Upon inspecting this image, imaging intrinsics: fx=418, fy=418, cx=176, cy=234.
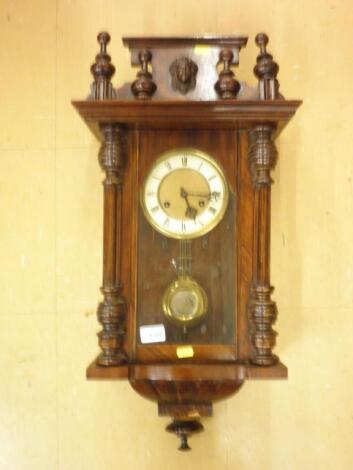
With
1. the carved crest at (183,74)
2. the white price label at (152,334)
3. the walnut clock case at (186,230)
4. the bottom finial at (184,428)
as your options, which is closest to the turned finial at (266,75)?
the walnut clock case at (186,230)

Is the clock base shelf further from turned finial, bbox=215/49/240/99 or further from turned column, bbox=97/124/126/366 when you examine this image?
turned finial, bbox=215/49/240/99

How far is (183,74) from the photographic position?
29.4 inches

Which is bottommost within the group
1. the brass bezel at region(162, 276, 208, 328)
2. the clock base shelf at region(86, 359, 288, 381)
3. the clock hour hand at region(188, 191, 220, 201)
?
the clock base shelf at region(86, 359, 288, 381)

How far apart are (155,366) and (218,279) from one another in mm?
193

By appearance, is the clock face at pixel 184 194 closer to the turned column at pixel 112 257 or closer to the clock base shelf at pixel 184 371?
the turned column at pixel 112 257

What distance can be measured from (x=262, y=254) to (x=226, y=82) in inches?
12.1

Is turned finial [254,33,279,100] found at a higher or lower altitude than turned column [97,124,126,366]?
higher

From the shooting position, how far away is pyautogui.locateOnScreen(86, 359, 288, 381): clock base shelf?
0.73 m

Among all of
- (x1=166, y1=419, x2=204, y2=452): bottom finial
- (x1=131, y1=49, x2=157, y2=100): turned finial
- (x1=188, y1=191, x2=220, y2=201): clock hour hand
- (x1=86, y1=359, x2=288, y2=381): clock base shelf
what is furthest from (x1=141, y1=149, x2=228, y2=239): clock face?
(x1=166, y1=419, x2=204, y2=452): bottom finial

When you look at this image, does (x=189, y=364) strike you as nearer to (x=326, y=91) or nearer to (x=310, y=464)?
(x=310, y=464)

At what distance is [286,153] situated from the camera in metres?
0.92

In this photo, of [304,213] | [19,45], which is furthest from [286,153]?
[19,45]

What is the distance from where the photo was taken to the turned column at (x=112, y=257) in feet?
2.41

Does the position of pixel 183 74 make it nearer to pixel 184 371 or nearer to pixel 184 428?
pixel 184 371
